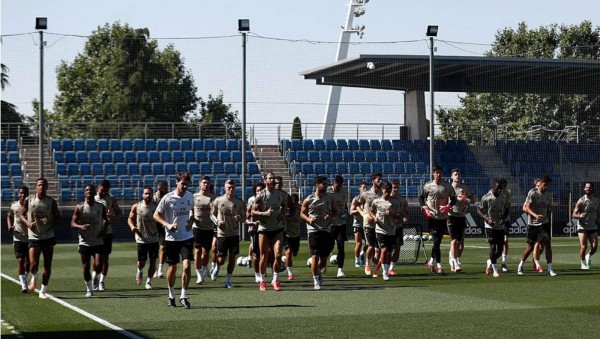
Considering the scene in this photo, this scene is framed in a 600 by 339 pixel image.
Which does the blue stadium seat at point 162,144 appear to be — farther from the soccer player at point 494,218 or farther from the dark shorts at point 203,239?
the dark shorts at point 203,239

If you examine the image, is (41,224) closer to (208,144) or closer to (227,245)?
(227,245)

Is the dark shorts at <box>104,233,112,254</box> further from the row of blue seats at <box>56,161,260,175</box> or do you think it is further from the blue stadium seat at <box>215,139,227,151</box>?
the blue stadium seat at <box>215,139,227,151</box>

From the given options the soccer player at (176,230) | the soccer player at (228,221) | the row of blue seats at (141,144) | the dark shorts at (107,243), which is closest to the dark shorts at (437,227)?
the soccer player at (228,221)

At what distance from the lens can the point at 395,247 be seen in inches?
1035

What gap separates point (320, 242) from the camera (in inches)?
886

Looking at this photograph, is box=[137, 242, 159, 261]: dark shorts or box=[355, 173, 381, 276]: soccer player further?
box=[355, 173, 381, 276]: soccer player

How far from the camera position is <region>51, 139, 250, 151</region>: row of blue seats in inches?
1999

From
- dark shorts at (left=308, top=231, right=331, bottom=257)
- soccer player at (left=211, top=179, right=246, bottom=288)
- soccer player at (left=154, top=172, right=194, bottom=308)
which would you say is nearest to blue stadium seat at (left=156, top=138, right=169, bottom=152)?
soccer player at (left=211, top=179, right=246, bottom=288)

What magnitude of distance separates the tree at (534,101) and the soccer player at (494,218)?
975 inches

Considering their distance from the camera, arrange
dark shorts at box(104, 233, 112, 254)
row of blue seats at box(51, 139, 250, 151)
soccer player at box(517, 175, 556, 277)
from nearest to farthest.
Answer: dark shorts at box(104, 233, 112, 254) < soccer player at box(517, 175, 556, 277) < row of blue seats at box(51, 139, 250, 151)

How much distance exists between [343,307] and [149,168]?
3234 cm

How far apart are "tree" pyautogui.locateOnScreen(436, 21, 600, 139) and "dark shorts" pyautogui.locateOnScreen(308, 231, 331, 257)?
94.0 ft

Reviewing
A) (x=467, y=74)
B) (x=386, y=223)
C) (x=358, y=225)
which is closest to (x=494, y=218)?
(x=386, y=223)

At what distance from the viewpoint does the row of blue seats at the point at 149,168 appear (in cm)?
4928
